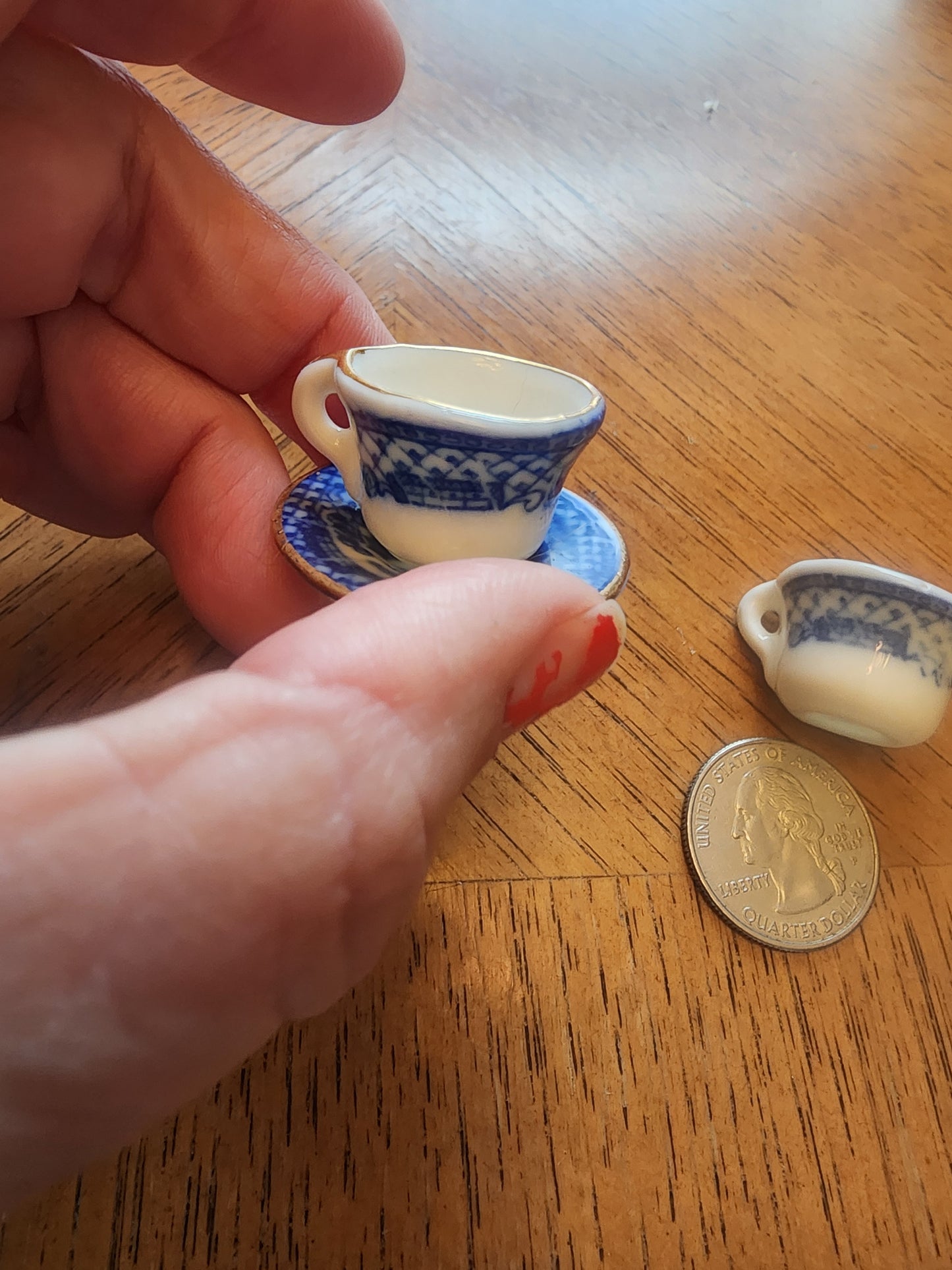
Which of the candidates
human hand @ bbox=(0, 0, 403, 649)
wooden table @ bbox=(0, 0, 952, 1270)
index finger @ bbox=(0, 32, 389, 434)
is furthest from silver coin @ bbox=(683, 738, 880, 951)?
index finger @ bbox=(0, 32, 389, 434)

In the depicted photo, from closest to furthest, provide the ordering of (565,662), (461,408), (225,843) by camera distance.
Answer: (225,843)
(565,662)
(461,408)

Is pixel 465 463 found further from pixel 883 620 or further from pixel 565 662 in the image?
pixel 883 620

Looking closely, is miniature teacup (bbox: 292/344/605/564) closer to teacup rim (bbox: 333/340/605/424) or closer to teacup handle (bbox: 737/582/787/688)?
teacup rim (bbox: 333/340/605/424)

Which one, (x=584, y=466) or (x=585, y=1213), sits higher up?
(x=584, y=466)

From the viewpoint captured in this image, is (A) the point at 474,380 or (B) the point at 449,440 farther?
(A) the point at 474,380

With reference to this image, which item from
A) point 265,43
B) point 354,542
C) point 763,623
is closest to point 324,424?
point 354,542

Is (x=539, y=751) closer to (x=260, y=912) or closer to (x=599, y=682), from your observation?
(x=599, y=682)

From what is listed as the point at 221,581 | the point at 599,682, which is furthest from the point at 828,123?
the point at 221,581

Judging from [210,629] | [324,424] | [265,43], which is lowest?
[210,629]
